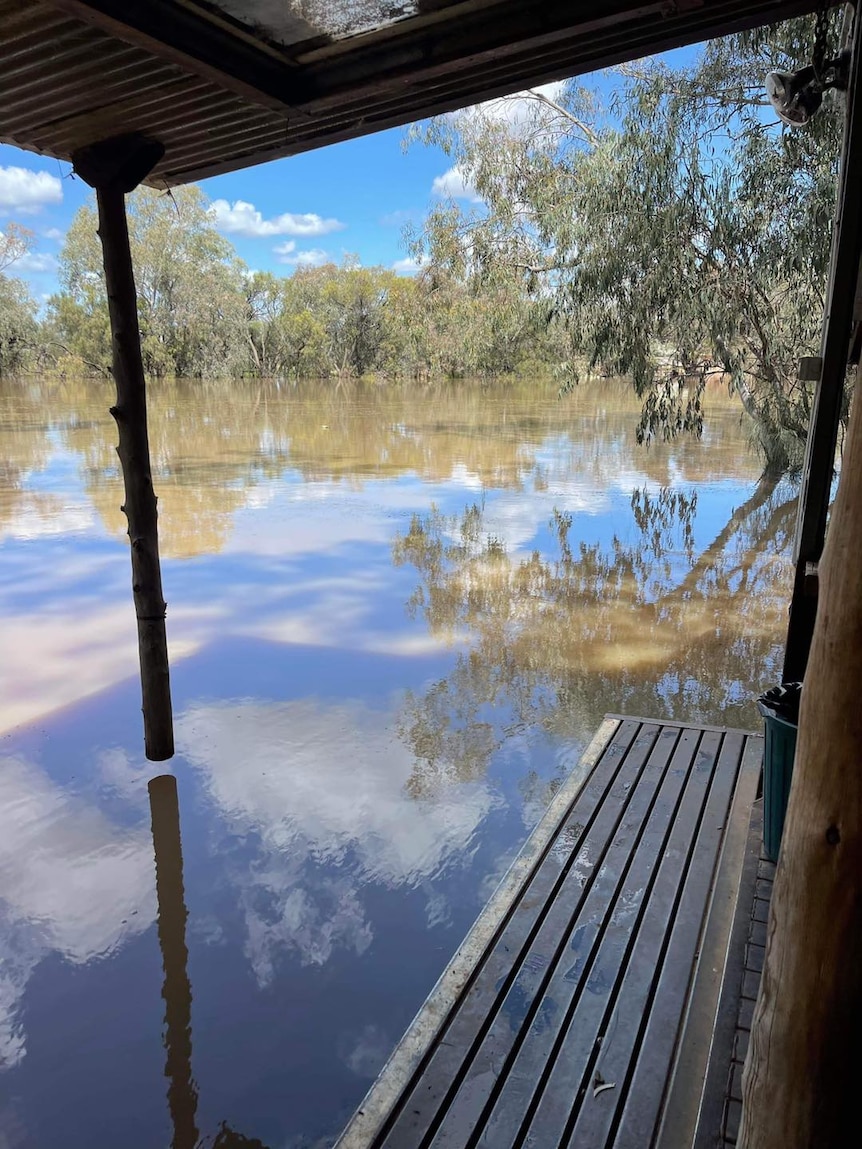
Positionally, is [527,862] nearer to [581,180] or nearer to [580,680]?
[580,680]

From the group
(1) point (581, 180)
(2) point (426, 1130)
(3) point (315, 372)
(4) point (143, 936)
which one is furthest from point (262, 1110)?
(3) point (315, 372)

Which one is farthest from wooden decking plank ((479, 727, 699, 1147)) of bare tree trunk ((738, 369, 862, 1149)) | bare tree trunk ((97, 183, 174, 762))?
bare tree trunk ((97, 183, 174, 762))

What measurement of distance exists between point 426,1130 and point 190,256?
38.4 m

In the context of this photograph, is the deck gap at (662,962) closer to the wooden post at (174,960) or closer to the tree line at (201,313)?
the wooden post at (174,960)

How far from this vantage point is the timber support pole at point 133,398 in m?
3.12

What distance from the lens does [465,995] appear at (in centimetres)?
206

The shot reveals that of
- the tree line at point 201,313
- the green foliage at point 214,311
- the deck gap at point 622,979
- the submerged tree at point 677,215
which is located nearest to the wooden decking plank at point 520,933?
the deck gap at point 622,979

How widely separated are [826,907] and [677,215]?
10309mm

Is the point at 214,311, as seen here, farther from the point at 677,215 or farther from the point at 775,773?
the point at 775,773

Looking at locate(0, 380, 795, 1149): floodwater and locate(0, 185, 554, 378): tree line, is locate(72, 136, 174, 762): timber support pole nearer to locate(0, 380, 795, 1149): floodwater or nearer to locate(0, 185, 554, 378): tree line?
locate(0, 380, 795, 1149): floodwater

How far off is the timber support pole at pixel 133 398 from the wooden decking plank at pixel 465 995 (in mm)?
1957

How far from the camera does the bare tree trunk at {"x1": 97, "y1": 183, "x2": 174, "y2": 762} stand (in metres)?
3.38

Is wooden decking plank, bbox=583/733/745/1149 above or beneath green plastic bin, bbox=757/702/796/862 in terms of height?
beneath

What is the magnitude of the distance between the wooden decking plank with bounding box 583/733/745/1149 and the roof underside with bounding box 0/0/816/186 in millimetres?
2360
